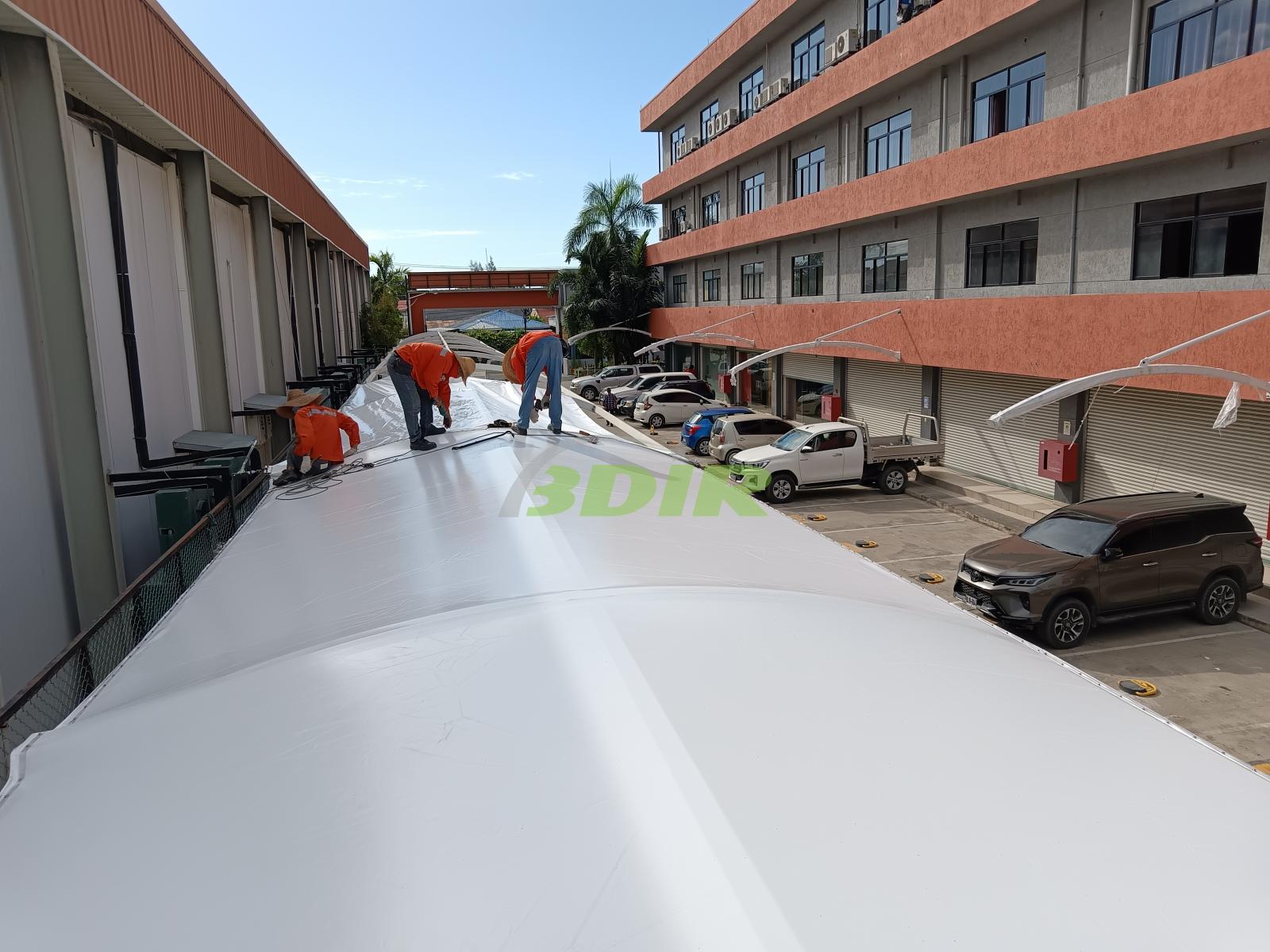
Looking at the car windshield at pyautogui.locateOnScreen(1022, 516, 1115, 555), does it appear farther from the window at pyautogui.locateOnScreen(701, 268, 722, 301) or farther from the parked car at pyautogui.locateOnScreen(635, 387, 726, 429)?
the window at pyautogui.locateOnScreen(701, 268, 722, 301)

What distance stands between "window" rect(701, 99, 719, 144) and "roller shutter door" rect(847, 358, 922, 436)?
50.3ft

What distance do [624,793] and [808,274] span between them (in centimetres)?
2690

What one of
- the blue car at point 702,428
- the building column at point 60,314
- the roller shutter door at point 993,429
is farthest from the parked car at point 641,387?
the building column at point 60,314

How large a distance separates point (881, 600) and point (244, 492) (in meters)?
6.55

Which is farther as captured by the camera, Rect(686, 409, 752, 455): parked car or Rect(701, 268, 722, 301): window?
Rect(701, 268, 722, 301): window

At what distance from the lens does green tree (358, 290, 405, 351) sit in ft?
127

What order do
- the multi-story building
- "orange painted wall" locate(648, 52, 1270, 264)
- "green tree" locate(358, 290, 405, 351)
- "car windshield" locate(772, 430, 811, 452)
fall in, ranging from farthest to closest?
"green tree" locate(358, 290, 405, 351) < "car windshield" locate(772, 430, 811, 452) < the multi-story building < "orange painted wall" locate(648, 52, 1270, 264)

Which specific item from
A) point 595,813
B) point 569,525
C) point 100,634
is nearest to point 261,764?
point 595,813

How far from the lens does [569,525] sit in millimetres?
5715

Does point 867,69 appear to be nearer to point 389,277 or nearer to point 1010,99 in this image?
point 1010,99

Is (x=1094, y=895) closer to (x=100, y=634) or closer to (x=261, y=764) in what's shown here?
(x=261, y=764)

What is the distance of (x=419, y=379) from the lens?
9.18 metres

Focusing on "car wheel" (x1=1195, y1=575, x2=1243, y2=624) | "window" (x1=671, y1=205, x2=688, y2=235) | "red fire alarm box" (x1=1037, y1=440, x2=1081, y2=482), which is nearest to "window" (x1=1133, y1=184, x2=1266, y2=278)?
"red fire alarm box" (x1=1037, y1=440, x2=1081, y2=482)

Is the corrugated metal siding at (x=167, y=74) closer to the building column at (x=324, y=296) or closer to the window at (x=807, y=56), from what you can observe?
the building column at (x=324, y=296)
